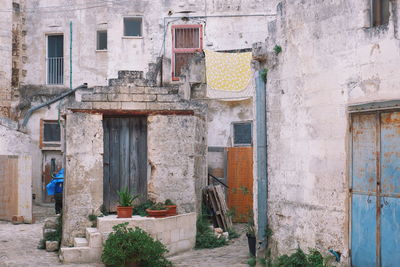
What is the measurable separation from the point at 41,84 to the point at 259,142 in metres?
Answer: 15.4

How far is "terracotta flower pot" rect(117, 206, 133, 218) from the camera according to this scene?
1103cm

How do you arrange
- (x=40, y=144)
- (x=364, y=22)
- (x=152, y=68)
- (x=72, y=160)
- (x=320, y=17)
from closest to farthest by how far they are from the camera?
(x=364, y=22), (x=320, y=17), (x=72, y=160), (x=152, y=68), (x=40, y=144)

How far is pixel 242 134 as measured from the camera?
18438 mm

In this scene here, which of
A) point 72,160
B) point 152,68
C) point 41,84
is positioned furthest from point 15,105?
point 72,160

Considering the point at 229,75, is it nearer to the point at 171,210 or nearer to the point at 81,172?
the point at 171,210

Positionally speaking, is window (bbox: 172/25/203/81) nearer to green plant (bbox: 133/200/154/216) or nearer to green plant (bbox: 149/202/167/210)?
green plant (bbox: 133/200/154/216)

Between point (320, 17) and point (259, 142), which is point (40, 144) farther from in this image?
point (320, 17)

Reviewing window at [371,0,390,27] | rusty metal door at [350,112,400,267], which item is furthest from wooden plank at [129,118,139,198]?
window at [371,0,390,27]

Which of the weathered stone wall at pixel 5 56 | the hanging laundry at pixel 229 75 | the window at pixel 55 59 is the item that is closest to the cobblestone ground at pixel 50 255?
the hanging laundry at pixel 229 75

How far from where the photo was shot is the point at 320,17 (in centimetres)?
794

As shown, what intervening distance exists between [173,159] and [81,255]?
2.78m

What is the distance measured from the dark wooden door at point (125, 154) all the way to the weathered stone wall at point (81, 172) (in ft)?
1.68

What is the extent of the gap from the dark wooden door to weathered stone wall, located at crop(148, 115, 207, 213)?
37cm

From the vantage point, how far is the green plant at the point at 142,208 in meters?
11.6
